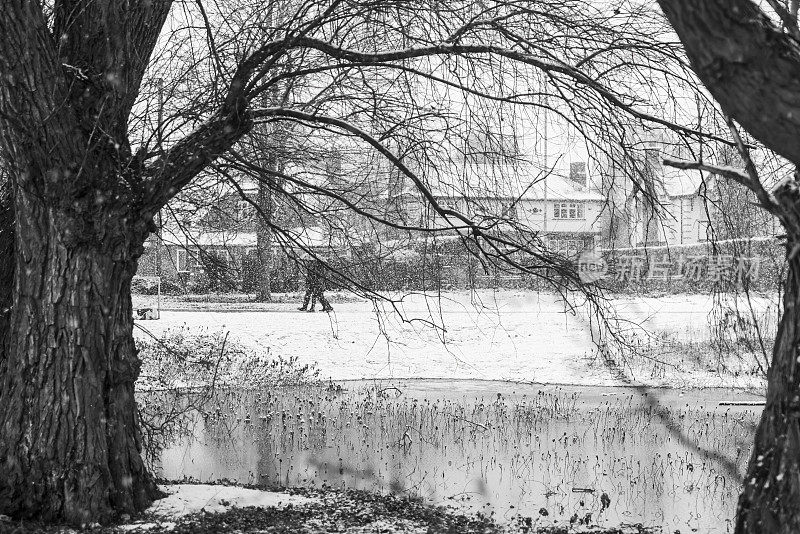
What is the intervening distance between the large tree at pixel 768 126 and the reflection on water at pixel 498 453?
3468 millimetres

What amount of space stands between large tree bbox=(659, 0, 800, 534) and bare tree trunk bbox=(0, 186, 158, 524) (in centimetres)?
A: 409

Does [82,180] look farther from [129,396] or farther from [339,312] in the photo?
[339,312]

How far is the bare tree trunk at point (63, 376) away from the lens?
17.1ft

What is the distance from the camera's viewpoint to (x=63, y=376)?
17.3 ft

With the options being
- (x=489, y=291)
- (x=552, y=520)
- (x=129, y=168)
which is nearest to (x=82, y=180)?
(x=129, y=168)

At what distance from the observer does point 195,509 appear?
583 cm

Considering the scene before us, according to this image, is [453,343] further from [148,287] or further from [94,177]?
[148,287]

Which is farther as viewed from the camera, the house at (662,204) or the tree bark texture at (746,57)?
the house at (662,204)

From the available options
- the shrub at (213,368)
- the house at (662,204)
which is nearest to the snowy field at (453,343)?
the shrub at (213,368)

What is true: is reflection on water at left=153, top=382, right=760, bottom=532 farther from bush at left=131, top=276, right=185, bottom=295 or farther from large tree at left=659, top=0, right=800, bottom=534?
bush at left=131, top=276, right=185, bottom=295

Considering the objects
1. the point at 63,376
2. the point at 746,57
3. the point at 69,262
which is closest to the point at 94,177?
the point at 69,262

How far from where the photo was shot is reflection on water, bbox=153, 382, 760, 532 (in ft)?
26.3

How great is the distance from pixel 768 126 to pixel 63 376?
4.67 meters

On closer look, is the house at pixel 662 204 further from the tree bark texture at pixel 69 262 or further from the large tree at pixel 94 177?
the tree bark texture at pixel 69 262
